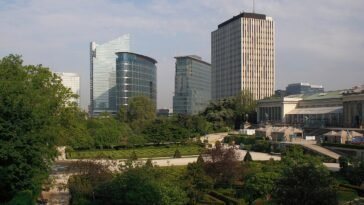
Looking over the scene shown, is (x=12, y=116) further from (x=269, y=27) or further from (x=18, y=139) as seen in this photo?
(x=269, y=27)

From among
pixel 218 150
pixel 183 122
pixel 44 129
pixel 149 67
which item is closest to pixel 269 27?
pixel 149 67

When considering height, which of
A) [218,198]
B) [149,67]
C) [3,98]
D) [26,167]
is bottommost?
[218,198]

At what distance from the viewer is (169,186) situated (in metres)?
20.5

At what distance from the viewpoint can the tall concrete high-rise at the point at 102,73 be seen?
165 meters

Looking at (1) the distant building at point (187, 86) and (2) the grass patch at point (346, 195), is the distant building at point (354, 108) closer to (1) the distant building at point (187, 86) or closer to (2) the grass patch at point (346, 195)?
(2) the grass patch at point (346, 195)

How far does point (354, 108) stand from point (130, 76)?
88173 millimetres

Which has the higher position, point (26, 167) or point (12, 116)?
point (12, 116)

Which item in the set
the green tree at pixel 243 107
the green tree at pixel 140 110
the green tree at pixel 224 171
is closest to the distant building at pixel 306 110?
the green tree at pixel 243 107

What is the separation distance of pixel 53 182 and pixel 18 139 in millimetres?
7306

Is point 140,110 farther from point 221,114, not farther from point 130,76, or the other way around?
point 130,76

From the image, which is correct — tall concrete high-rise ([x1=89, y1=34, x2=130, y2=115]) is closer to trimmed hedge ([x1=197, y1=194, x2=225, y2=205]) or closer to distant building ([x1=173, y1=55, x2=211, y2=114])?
distant building ([x1=173, y1=55, x2=211, y2=114])

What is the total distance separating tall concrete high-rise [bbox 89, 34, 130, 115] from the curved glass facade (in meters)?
17.0

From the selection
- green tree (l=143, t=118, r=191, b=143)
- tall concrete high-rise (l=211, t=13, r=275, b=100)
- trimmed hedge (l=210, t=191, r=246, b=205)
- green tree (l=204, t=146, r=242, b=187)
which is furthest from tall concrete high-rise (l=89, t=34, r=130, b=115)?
trimmed hedge (l=210, t=191, r=246, b=205)

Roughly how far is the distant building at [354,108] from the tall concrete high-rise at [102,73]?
4160 inches
